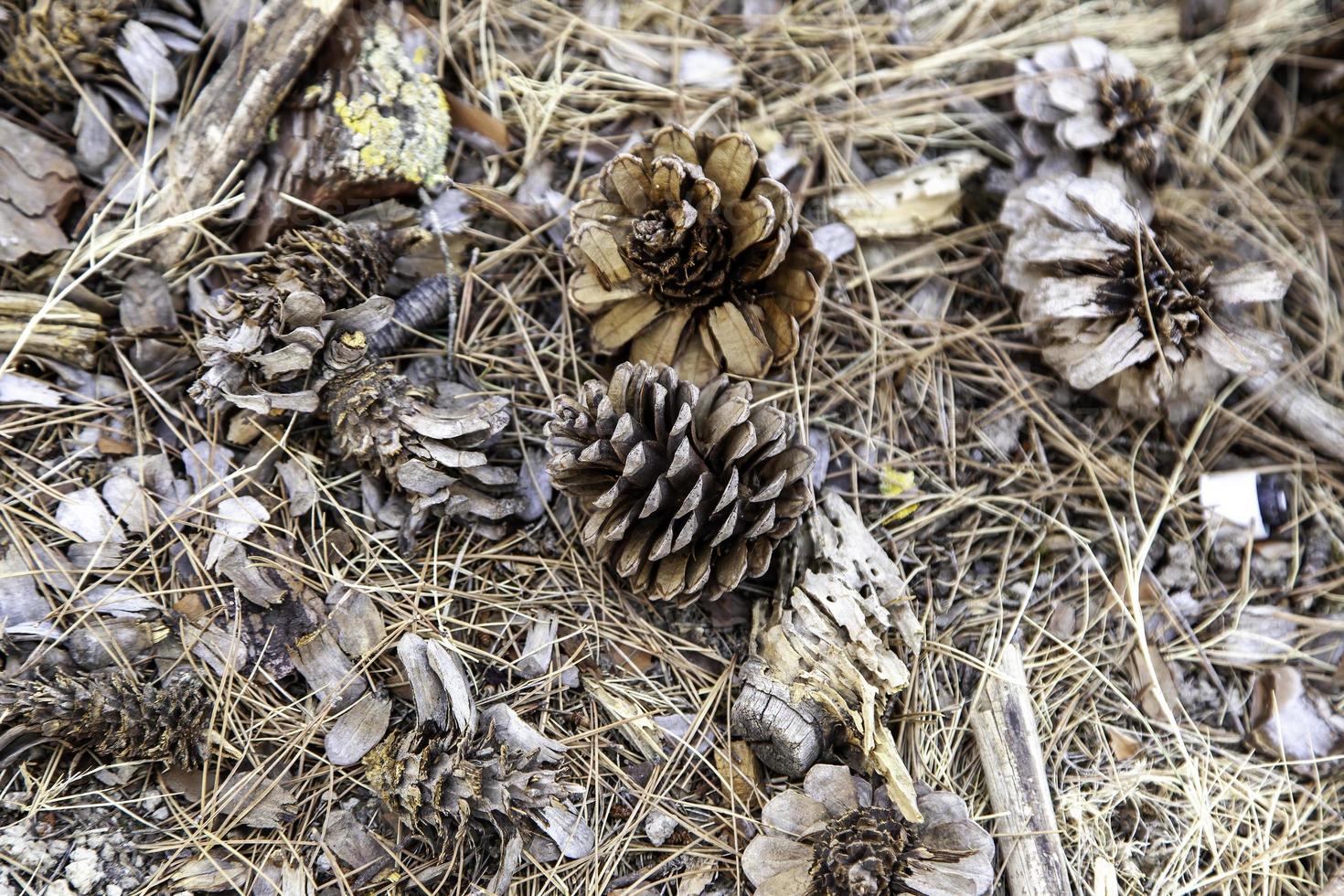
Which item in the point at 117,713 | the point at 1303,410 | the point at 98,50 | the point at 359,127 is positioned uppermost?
the point at 98,50

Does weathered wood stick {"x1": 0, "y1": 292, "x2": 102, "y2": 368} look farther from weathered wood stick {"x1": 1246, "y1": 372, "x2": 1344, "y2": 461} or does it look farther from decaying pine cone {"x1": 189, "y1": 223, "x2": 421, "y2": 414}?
weathered wood stick {"x1": 1246, "y1": 372, "x2": 1344, "y2": 461}

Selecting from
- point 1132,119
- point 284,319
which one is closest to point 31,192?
point 284,319

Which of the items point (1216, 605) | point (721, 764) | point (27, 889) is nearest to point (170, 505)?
point (27, 889)

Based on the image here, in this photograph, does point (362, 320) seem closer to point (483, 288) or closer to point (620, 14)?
point (483, 288)

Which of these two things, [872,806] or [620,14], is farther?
[620,14]

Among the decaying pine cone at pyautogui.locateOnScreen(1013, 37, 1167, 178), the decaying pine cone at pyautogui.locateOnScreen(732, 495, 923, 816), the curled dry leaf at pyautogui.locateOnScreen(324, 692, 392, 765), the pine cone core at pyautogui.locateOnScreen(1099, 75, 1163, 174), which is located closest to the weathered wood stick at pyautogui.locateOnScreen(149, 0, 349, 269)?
the curled dry leaf at pyautogui.locateOnScreen(324, 692, 392, 765)

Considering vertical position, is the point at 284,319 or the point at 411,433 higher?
the point at 284,319

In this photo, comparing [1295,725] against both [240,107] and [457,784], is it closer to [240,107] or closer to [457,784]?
[457,784]
